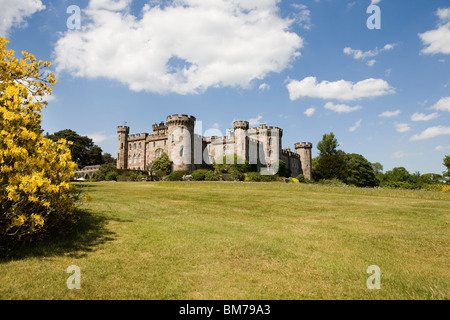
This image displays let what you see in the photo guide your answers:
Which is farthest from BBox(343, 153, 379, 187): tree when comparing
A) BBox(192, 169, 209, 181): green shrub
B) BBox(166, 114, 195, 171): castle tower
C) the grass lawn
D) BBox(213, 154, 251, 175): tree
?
the grass lawn

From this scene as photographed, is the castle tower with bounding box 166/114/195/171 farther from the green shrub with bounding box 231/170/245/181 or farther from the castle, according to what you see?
the green shrub with bounding box 231/170/245/181

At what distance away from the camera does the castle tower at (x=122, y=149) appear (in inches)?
2635

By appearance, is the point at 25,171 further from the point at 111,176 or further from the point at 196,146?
the point at 196,146

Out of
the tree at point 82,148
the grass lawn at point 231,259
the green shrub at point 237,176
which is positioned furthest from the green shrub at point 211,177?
the tree at point 82,148

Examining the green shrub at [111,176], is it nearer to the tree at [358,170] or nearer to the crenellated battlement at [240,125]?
the crenellated battlement at [240,125]

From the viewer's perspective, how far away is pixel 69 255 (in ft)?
20.5

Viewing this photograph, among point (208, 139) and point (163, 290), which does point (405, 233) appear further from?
point (208, 139)

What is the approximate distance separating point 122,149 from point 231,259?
66.3 meters

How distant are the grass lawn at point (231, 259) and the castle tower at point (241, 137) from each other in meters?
44.7

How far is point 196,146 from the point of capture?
59219mm

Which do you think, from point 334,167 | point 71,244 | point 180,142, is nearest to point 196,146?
point 180,142

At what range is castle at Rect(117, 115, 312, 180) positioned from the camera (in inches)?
2189

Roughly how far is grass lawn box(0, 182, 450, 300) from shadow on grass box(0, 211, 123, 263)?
0.03 meters
